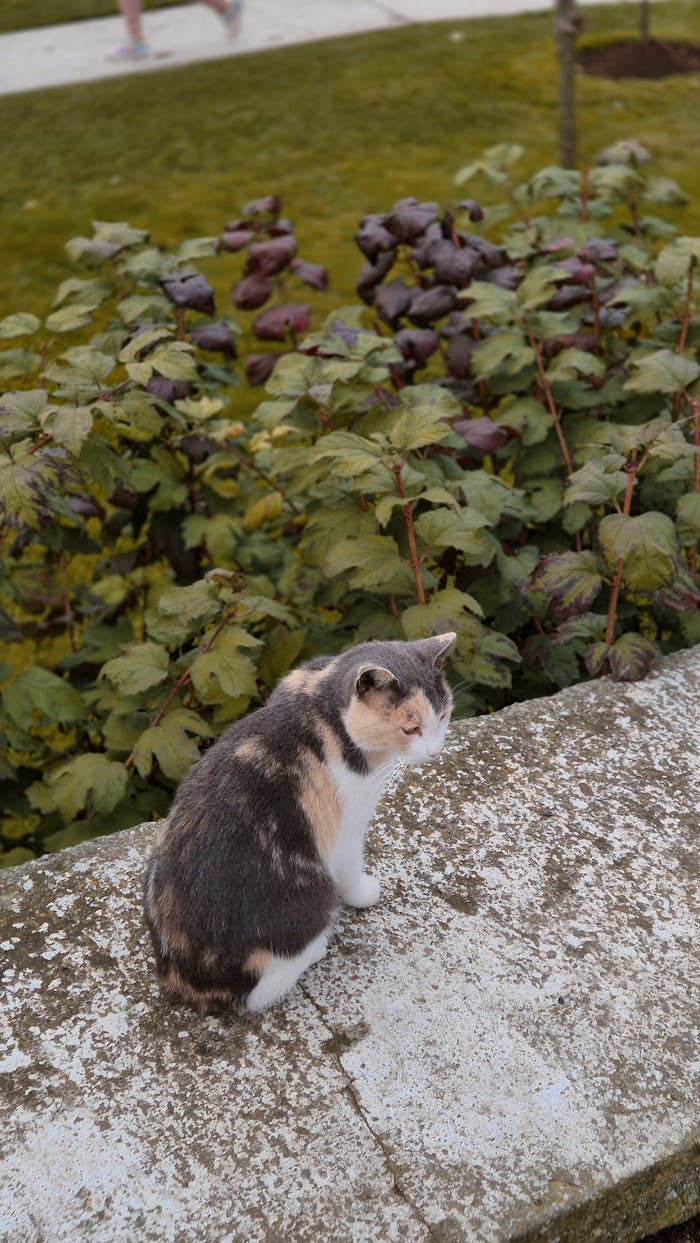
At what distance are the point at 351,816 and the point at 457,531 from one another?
92 centimetres

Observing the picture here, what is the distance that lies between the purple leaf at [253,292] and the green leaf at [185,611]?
117 centimetres

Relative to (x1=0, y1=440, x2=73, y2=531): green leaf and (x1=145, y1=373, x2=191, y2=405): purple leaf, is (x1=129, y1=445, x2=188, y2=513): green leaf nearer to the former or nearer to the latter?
(x1=145, y1=373, x2=191, y2=405): purple leaf

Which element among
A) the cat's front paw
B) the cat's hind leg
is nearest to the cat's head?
the cat's front paw

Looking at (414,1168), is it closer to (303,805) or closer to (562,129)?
(303,805)

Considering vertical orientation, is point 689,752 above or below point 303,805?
below

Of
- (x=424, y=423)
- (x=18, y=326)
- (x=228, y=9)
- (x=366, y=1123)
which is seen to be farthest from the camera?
(x=228, y=9)

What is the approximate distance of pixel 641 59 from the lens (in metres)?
8.70

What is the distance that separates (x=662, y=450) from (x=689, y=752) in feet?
2.26

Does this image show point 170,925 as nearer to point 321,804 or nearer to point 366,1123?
point 321,804

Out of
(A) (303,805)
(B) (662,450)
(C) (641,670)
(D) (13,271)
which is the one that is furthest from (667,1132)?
(D) (13,271)

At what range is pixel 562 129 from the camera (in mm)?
5945

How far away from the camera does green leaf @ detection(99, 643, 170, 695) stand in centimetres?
271

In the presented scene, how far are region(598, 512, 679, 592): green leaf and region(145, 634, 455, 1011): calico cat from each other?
Result: 71cm

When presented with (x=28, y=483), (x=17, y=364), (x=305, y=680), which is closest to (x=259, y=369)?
(x=17, y=364)
